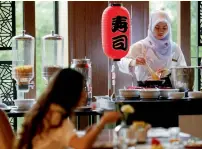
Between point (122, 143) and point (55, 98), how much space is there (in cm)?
40

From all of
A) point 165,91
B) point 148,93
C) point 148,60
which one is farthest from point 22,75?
point 148,60

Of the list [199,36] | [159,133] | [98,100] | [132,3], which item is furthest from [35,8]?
[159,133]

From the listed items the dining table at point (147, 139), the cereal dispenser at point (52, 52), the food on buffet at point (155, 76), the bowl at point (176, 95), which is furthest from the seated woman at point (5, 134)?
the food on buffet at point (155, 76)

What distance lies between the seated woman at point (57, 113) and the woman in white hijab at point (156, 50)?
3409 mm

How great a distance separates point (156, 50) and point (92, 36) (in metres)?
0.88

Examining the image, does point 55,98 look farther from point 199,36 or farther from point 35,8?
point 199,36

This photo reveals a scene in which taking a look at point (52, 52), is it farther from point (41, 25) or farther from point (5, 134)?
point (5, 134)

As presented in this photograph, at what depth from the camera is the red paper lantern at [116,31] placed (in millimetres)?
5508

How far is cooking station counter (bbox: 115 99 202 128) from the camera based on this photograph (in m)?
4.80

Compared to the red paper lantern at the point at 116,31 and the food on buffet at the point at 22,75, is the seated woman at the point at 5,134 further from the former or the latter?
the red paper lantern at the point at 116,31

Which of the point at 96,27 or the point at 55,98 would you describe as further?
the point at 96,27

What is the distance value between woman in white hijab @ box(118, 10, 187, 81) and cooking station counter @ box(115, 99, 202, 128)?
1.02 m

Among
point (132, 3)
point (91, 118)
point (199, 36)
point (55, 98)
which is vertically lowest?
point (91, 118)

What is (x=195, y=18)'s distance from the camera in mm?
6953
